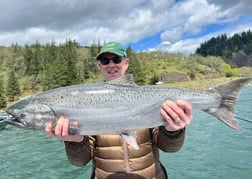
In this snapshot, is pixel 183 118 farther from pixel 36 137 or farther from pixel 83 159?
pixel 36 137

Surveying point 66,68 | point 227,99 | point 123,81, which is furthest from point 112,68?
point 66,68

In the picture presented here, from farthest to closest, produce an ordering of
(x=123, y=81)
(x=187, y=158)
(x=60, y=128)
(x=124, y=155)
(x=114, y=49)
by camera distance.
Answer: (x=187, y=158), (x=114, y=49), (x=124, y=155), (x=123, y=81), (x=60, y=128)

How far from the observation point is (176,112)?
3.42 meters

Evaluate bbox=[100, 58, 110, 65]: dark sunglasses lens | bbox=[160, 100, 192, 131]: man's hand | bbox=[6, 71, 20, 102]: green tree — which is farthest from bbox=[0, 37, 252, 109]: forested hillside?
bbox=[160, 100, 192, 131]: man's hand

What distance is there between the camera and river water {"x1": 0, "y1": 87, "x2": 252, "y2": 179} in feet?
43.7

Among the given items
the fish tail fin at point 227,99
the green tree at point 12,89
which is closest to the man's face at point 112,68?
the fish tail fin at point 227,99

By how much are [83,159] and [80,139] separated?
385 mm

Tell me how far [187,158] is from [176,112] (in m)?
12.5

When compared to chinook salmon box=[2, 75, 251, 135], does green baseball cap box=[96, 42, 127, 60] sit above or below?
above

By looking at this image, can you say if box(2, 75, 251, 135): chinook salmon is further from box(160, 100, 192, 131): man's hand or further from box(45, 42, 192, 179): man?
box(45, 42, 192, 179): man

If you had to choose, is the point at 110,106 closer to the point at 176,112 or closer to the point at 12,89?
the point at 176,112

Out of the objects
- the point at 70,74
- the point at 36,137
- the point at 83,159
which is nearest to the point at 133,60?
the point at 70,74

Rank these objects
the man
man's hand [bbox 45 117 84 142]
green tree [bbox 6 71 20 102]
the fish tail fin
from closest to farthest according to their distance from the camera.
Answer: man's hand [bbox 45 117 84 142], the fish tail fin, the man, green tree [bbox 6 71 20 102]

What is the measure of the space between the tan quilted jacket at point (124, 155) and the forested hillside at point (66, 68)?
5194cm
